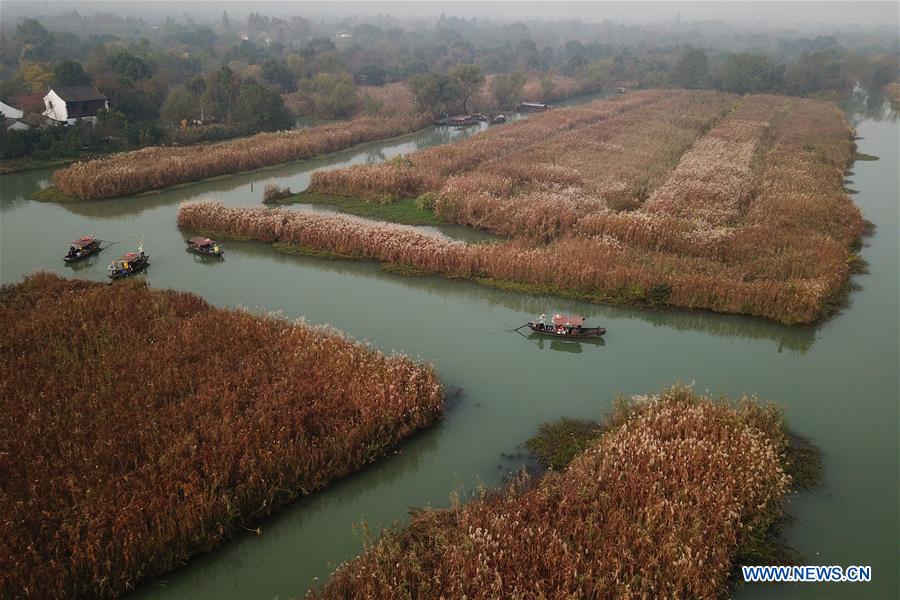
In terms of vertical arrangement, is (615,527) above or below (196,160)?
below

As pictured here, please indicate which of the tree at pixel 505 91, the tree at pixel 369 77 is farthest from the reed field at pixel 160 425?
the tree at pixel 369 77

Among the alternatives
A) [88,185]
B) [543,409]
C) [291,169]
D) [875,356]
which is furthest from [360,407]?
[291,169]

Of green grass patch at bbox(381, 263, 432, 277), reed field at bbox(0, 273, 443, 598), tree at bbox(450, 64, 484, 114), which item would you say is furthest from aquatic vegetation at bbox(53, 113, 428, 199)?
green grass patch at bbox(381, 263, 432, 277)

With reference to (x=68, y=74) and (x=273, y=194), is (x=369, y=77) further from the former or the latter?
(x=273, y=194)

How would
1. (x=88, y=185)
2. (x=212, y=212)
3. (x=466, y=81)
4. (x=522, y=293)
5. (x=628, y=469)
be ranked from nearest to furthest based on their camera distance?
(x=628, y=469) → (x=522, y=293) → (x=212, y=212) → (x=88, y=185) → (x=466, y=81)

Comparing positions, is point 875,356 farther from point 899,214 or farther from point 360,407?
point 899,214

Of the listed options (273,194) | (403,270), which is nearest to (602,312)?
(403,270)
